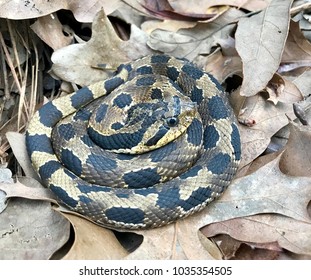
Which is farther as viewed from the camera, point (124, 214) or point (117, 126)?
point (117, 126)

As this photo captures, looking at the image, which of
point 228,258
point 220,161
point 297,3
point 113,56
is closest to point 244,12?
point 297,3

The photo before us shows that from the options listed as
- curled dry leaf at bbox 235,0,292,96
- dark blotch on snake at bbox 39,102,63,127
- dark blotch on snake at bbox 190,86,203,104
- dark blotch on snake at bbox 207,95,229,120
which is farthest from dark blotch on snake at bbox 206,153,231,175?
dark blotch on snake at bbox 39,102,63,127

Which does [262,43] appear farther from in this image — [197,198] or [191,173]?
[197,198]

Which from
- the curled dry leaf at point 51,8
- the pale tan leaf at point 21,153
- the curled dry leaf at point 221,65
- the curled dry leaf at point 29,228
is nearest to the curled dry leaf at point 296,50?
the curled dry leaf at point 221,65

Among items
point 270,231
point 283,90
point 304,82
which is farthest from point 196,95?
point 270,231

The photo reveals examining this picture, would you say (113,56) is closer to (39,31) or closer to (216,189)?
(39,31)

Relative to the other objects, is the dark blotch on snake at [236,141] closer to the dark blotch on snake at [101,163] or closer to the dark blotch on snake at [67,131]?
the dark blotch on snake at [101,163]
